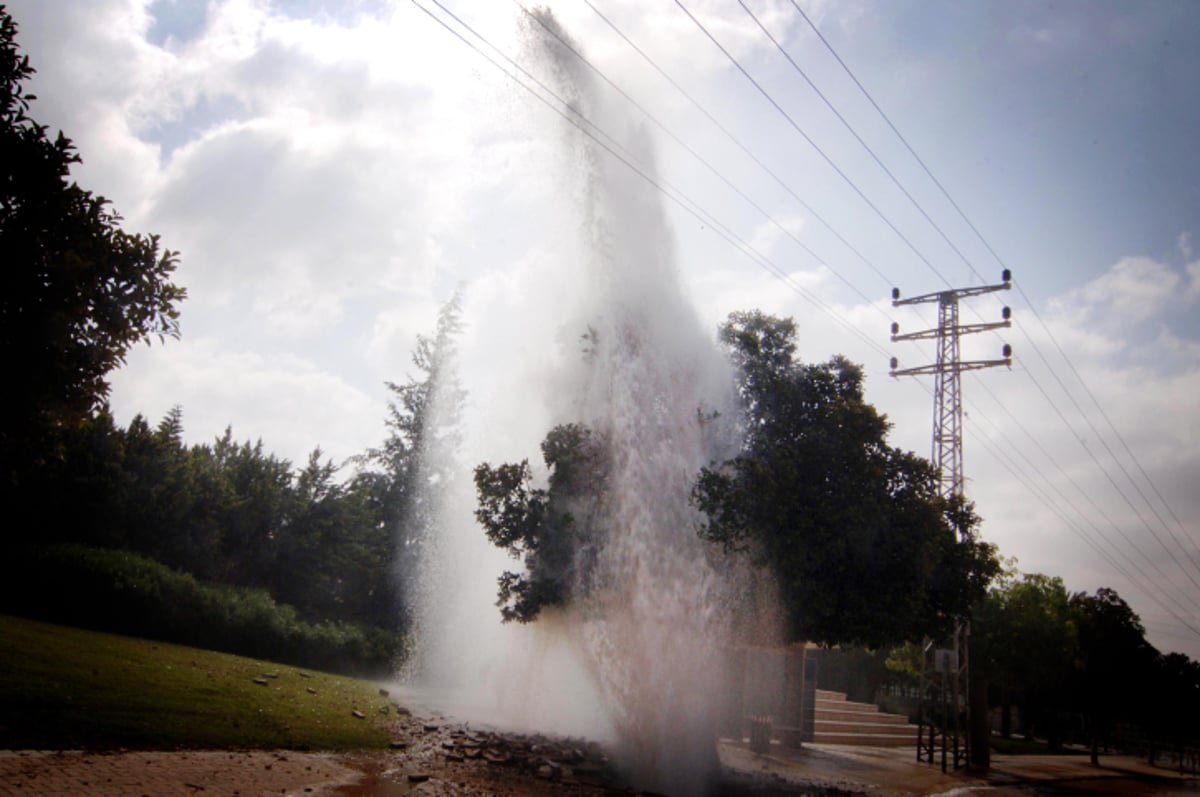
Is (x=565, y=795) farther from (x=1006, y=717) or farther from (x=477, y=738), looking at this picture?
(x=1006, y=717)

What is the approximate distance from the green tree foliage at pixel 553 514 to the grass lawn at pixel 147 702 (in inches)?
190

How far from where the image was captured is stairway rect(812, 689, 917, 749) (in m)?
30.8

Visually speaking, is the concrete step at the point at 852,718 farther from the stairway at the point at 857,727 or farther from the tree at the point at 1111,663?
the tree at the point at 1111,663

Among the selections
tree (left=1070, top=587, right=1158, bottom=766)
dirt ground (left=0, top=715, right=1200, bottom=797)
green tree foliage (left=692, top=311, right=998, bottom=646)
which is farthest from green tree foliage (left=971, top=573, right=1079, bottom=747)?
green tree foliage (left=692, top=311, right=998, bottom=646)

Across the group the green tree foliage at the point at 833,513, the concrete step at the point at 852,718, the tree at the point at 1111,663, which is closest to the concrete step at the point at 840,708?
the concrete step at the point at 852,718

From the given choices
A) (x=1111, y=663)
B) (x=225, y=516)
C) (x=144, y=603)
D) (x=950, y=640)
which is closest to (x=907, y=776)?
(x=950, y=640)

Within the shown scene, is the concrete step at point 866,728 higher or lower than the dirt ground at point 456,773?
lower

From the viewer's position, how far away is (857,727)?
3266cm

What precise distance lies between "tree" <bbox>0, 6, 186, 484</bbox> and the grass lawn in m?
3.93

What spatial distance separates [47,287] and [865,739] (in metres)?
32.1

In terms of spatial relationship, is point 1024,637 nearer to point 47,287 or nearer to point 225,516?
point 225,516

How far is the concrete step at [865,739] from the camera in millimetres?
30188

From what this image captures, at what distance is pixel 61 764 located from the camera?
952 cm

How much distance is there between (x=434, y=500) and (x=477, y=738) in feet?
114
